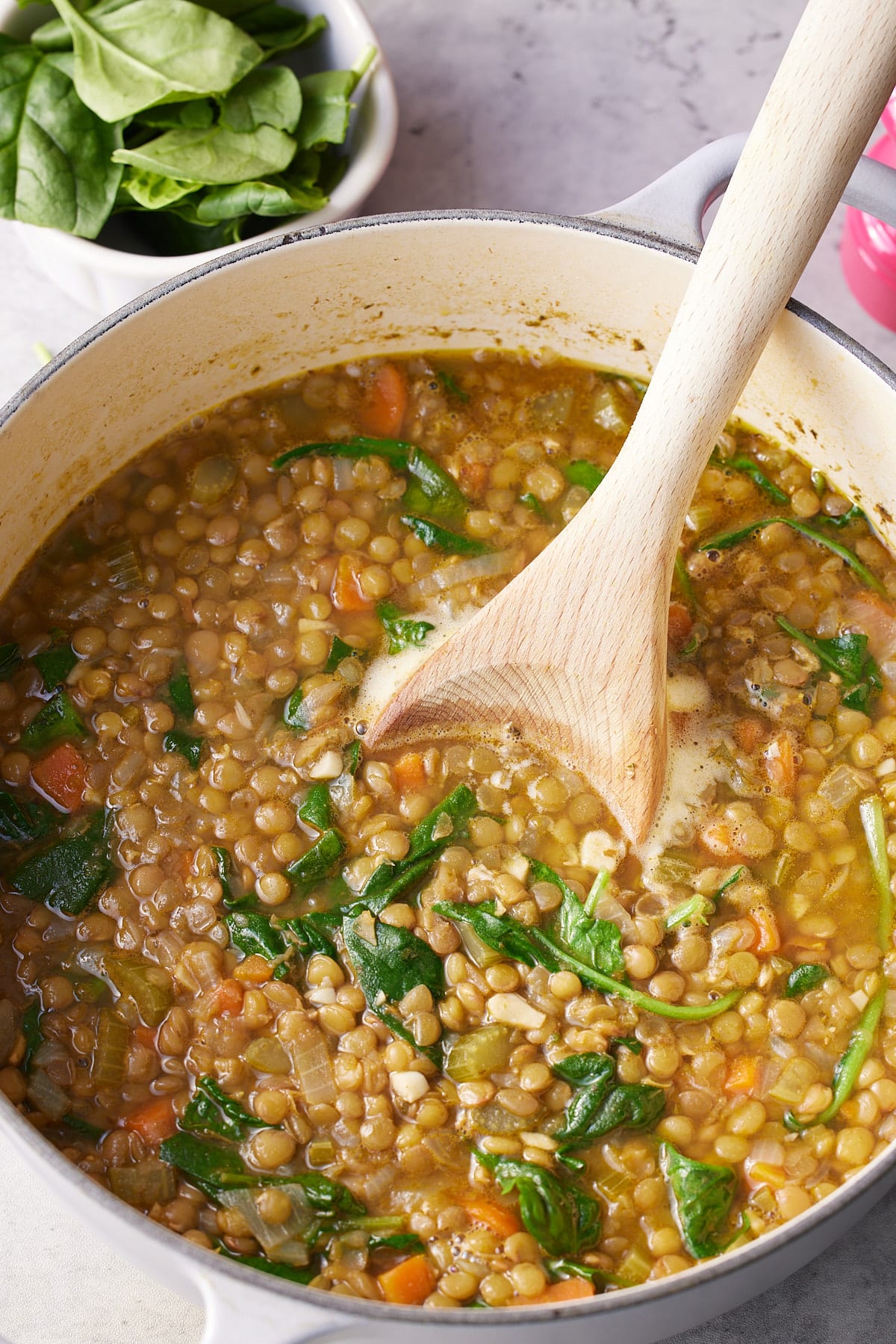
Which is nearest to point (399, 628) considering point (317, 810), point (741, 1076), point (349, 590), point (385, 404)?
point (349, 590)

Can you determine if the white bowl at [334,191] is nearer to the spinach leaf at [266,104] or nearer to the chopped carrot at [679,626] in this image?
the spinach leaf at [266,104]

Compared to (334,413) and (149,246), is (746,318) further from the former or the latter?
(149,246)

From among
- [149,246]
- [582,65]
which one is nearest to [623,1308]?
[149,246]

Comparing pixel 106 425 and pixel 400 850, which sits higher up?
pixel 106 425

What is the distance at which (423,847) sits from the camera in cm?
316

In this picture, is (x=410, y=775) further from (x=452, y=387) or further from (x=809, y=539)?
(x=809, y=539)

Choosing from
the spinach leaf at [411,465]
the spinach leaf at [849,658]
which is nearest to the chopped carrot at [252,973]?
the spinach leaf at [411,465]

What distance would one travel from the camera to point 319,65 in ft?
12.9

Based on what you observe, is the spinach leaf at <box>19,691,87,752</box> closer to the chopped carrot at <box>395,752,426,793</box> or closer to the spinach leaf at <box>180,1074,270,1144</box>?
the chopped carrot at <box>395,752,426,793</box>

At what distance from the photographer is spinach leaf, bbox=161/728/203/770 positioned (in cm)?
324

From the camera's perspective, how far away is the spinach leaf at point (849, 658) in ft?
10.9

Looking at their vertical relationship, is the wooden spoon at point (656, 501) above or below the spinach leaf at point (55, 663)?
above

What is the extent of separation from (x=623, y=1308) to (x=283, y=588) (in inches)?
76.5

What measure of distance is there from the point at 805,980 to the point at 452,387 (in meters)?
1.83
